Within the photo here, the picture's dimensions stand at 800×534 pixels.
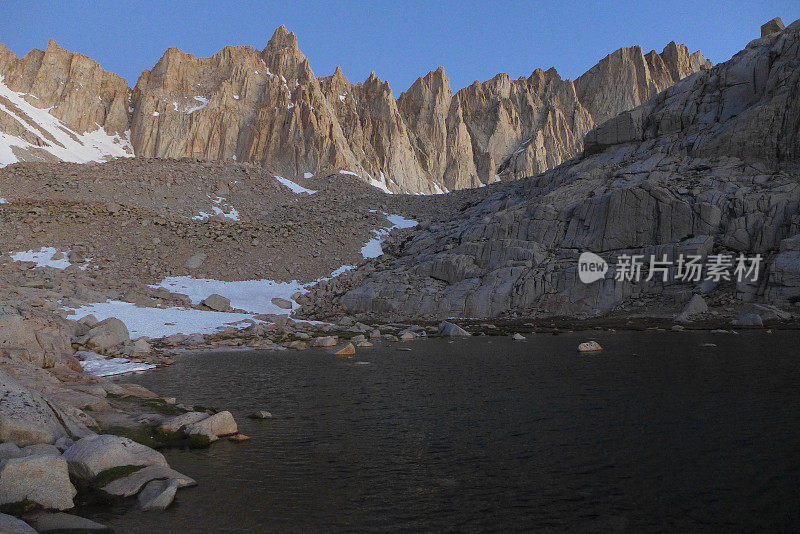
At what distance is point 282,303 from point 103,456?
142 feet

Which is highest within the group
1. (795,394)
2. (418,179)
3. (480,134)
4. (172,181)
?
(480,134)

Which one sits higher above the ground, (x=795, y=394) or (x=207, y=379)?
(x=795, y=394)

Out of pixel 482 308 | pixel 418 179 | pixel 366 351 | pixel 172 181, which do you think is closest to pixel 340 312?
pixel 482 308

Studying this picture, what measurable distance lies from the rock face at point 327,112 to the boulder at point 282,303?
255 feet

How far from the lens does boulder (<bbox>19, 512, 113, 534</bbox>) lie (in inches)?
311

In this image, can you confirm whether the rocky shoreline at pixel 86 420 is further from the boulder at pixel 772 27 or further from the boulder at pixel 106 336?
the boulder at pixel 772 27

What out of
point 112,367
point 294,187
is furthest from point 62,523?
point 294,187

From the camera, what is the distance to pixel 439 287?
180ft

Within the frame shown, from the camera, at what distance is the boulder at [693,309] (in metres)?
41.9

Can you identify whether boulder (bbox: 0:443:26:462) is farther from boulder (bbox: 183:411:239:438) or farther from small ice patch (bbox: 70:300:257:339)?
small ice patch (bbox: 70:300:257:339)

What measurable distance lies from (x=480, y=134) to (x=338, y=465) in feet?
637

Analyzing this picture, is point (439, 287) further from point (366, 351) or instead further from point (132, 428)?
point (132, 428)

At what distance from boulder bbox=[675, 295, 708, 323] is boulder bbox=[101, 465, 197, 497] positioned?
4232cm
